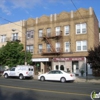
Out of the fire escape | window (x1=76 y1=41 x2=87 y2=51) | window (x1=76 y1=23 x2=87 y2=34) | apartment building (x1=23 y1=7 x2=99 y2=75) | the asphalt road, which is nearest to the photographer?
the asphalt road

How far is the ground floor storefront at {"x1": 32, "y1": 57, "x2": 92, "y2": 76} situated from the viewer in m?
30.5

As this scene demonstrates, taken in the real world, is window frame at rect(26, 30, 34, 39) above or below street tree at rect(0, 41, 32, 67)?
above

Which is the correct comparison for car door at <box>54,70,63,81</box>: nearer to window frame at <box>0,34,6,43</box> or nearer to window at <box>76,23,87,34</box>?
window at <box>76,23,87,34</box>

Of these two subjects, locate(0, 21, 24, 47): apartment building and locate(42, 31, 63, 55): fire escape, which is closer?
locate(42, 31, 63, 55): fire escape

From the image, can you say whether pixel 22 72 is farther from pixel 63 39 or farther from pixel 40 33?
pixel 40 33

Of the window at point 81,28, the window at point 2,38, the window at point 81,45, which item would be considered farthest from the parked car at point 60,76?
the window at point 2,38

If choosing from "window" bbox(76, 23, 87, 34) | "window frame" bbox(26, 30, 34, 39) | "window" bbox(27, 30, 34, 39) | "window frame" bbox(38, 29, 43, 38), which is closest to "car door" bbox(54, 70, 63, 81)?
"window" bbox(76, 23, 87, 34)

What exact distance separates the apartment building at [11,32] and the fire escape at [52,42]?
617 cm

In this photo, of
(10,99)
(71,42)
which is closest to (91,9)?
(71,42)

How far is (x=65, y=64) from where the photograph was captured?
32.2m

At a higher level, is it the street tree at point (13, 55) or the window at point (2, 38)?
the window at point (2, 38)

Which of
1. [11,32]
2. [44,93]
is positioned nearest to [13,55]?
[11,32]

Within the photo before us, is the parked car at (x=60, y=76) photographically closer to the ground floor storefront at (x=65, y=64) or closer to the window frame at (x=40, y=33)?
the ground floor storefront at (x=65, y=64)

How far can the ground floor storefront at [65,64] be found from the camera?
100ft
